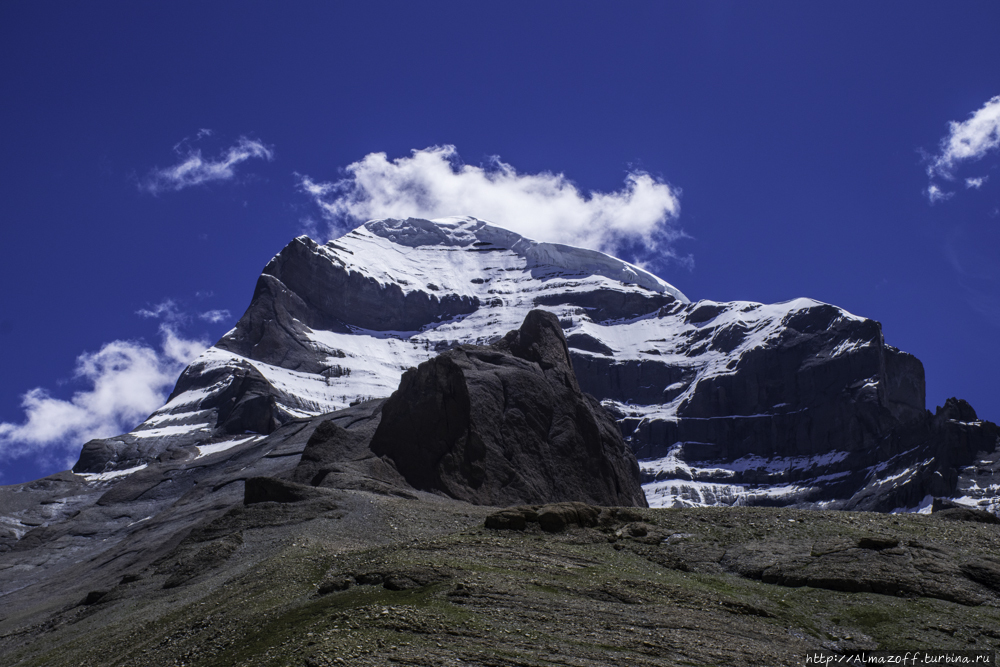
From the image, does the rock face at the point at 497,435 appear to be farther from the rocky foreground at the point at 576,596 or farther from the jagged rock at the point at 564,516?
the jagged rock at the point at 564,516

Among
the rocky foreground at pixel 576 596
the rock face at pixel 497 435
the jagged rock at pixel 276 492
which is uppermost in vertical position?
the rock face at pixel 497 435

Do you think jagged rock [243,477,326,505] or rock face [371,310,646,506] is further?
rock face [371,310,646,506]

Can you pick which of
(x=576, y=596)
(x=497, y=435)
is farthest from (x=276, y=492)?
(x=576, y=596)

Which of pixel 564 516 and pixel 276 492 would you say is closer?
pixel 564 516

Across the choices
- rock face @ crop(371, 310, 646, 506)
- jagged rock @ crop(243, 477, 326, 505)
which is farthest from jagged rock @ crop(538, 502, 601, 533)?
rock face @ crop(371, 310, 646, 506)

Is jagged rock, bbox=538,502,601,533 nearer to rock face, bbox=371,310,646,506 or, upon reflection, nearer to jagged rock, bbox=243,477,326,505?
jagged rock, bbox=243,477,326,505

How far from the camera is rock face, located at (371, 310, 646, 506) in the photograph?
3073 inches

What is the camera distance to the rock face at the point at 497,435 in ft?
256

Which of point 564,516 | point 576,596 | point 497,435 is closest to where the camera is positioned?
point 576,596

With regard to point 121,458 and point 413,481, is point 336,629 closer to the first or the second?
point 413,481

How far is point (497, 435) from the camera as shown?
274 ft

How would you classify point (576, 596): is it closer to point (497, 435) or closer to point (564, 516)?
point (564, 516)

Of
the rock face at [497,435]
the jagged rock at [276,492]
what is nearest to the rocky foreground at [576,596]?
the jagged rock at [276,492]

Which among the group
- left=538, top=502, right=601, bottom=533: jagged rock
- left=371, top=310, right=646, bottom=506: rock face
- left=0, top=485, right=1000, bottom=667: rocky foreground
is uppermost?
left=371, top=310, right=646, bottom=506: rock face
